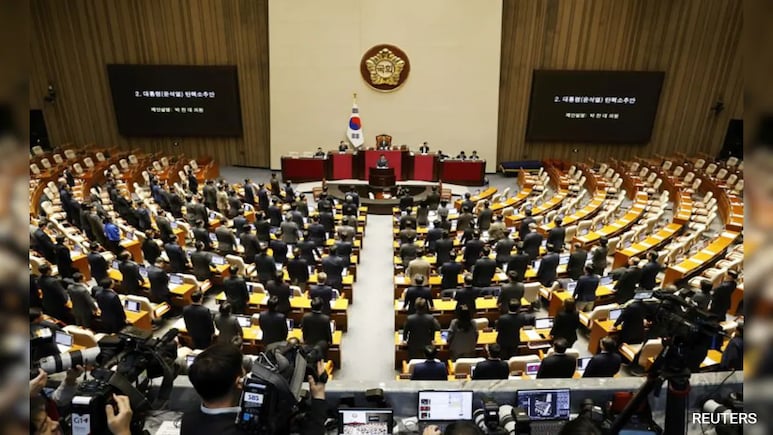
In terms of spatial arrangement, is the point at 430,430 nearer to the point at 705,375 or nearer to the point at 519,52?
the point at 705,375

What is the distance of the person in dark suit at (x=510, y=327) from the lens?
5.41 m

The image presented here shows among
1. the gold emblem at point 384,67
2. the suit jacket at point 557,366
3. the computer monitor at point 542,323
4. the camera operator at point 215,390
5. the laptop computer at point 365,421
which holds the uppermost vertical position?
the gold emblem at point 384,67

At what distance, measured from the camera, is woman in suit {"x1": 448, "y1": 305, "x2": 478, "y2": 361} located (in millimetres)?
5359

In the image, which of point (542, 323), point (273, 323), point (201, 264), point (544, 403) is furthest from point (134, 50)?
point (544, 403)

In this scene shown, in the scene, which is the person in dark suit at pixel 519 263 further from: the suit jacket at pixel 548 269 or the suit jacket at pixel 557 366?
the suit jacket at pixel 557 366

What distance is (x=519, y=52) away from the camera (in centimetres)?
1655

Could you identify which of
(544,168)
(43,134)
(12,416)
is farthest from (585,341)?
(43,134)

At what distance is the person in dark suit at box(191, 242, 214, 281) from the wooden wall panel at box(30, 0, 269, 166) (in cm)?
1063

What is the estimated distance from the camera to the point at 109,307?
5867 mm

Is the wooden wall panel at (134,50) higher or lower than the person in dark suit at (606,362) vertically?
higher

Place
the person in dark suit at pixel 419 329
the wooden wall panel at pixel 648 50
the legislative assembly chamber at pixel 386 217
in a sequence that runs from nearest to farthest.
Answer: the legislative assembly chamber at pixel 386 217 < the person in dark suit at pixel 419 329 < the wooden wall panel at pixel 648 50

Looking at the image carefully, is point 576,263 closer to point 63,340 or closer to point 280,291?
point 280,291

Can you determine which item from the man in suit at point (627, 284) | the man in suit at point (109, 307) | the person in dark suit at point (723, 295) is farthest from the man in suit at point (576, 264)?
the man in suit at point (109, 307)

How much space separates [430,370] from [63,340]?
3915 millimetres
